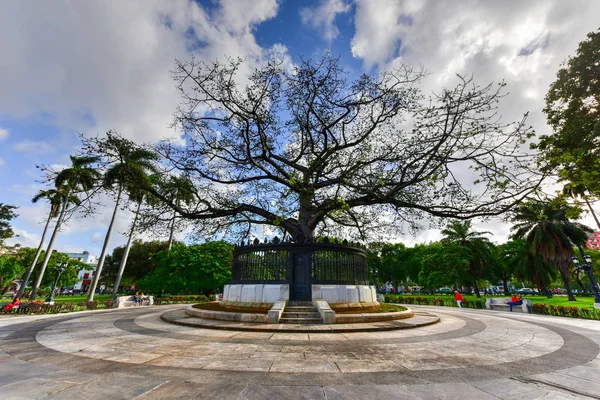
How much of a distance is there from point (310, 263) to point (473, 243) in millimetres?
40983

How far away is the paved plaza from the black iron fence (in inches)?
201

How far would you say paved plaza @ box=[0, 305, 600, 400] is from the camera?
379 centimetres

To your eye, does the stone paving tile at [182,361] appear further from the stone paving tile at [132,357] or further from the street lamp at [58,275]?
the street lamp at [58,275]

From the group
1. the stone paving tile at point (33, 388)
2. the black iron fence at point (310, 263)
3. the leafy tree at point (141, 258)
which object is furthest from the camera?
the leafy tree at point (141, 258)

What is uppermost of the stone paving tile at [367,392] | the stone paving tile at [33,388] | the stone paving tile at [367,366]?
the stone paving tile at [33,388]

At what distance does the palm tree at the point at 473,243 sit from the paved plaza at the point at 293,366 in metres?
38.6

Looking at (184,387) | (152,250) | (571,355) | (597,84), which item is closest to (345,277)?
(571,355)

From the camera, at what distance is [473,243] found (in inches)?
1677

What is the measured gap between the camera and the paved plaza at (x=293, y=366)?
3.79 m

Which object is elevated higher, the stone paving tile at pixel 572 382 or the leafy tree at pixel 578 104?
the leafy tree at pixel 578 104

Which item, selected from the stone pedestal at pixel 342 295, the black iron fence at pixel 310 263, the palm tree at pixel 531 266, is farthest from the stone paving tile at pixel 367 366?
the palm tree at pixel 531 266

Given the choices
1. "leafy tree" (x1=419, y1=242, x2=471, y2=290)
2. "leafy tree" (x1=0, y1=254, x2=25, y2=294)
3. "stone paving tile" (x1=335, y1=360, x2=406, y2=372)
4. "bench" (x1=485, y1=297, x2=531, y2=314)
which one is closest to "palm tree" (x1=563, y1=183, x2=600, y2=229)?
"bench" (x1=485, y1=297, x2=531, y2=314)

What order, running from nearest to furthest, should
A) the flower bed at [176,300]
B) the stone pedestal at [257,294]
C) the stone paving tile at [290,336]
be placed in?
the stone paving tile at [290,336], the stone pedestal at [257,294], the flower bed at [176,300]

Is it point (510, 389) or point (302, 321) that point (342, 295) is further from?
point (510, 389)
